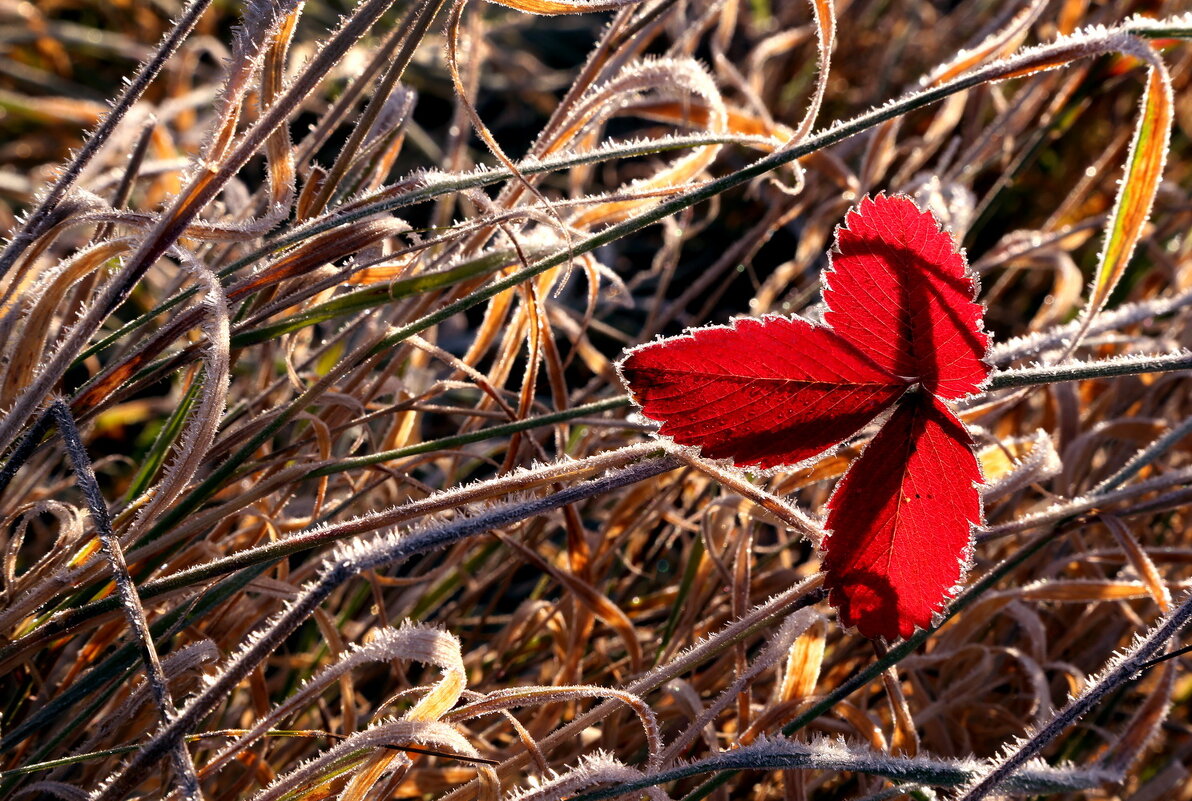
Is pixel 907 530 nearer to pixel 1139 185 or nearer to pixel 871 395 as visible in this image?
pixel 871 395

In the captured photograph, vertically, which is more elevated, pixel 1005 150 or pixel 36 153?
pixel 36 153

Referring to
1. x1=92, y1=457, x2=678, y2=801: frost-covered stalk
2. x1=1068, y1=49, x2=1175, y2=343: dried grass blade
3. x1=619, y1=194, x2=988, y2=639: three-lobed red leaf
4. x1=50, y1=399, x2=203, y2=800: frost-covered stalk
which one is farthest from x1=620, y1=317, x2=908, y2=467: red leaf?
x1=50, y1=399, x2=203, y2=800: frost-covered stalk

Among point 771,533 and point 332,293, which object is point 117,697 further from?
point 771,533

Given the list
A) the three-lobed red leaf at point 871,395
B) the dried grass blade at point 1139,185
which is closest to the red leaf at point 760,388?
the three-lobed red leaf at point 871,395

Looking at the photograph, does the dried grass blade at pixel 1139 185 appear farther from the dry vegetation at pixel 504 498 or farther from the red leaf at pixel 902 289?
the red leaf at pixel 902 289

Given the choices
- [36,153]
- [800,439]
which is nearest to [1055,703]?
[800,439]

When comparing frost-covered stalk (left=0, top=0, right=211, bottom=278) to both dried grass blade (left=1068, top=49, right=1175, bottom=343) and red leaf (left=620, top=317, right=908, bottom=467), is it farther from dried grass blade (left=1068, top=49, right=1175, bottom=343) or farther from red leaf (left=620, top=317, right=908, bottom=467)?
dried grass blade (left=1068, top=49, right=1175, bottom=343)

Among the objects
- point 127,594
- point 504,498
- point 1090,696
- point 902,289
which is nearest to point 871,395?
point 902,289
